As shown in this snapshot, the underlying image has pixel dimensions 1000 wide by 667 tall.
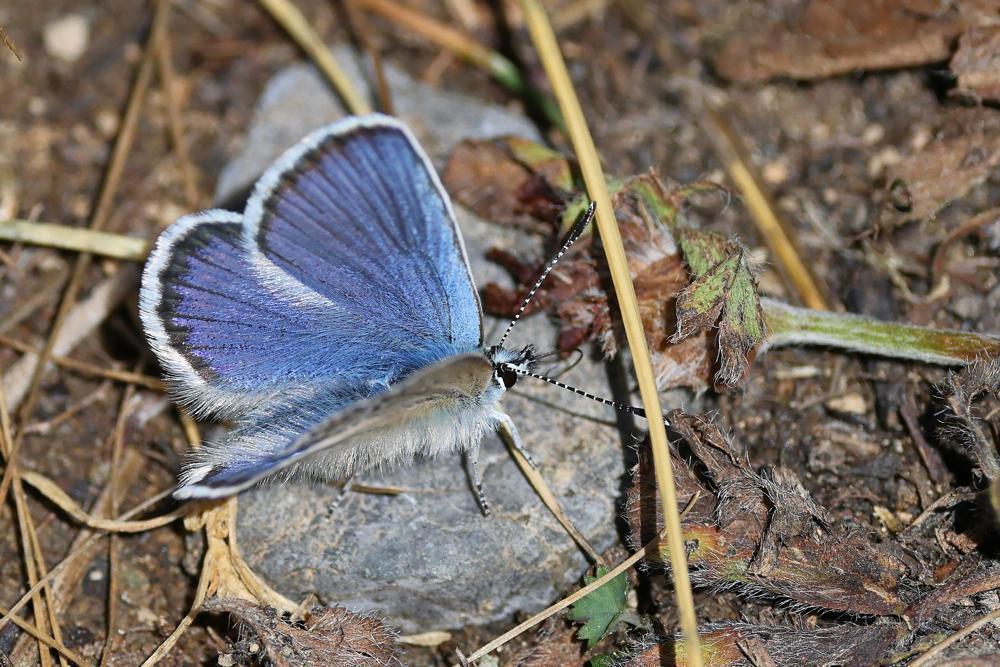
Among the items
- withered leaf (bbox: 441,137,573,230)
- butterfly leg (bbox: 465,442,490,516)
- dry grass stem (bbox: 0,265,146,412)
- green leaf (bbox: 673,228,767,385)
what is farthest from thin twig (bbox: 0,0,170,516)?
green leaf (bbox: 673,228,767,385)

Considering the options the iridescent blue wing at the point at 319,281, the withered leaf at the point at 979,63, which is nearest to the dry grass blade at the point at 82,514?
the iridescent blue wing at the point at 319,281

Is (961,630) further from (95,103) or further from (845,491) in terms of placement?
(95,103)

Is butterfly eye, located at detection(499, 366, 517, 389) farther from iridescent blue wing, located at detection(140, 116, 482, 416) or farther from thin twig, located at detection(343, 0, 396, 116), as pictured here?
thin twig, located at detection(343, 0, 396, 116)

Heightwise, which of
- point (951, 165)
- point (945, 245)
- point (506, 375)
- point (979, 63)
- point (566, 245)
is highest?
point (979, 63)

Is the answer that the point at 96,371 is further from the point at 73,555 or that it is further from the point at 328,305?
the point at 328,305

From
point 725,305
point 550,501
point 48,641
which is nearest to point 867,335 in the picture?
point 725,305
